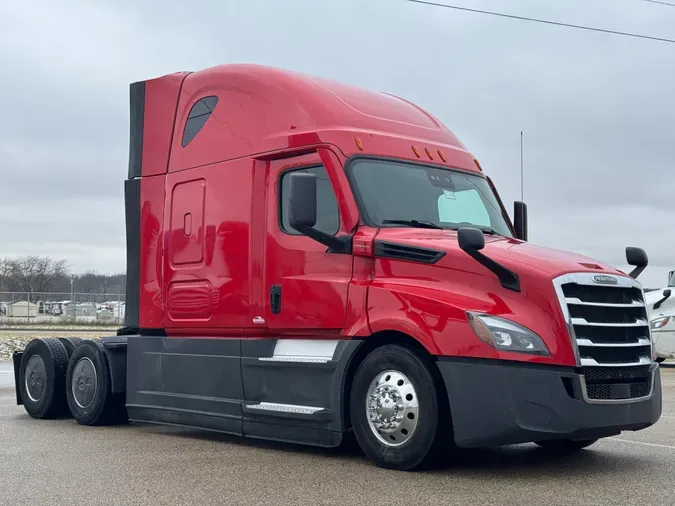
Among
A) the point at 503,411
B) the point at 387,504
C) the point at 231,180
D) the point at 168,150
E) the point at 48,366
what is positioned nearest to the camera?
the point at 387,504

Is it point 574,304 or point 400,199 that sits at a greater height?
point 400,199

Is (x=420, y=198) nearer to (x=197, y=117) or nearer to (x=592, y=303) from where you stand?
(x=592, y=303)

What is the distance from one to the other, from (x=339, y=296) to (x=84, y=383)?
14.1 ft

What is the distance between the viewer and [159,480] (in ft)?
22.9

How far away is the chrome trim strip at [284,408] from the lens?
8164 mm

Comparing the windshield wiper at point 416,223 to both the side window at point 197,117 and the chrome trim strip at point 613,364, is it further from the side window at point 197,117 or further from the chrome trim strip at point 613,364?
the side window at point 197,117

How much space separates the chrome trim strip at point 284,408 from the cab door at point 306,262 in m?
0.65

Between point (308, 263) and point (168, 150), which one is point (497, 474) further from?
point (168, 150)

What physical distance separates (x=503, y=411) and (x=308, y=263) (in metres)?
2.31

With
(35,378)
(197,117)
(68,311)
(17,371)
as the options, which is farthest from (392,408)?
(68,311)

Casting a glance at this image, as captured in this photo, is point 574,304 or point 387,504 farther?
point 574,304

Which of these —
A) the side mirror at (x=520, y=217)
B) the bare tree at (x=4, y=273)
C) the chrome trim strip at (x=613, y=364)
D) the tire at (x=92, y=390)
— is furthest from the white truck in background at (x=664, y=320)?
the bare tree at (x=4, y=273)

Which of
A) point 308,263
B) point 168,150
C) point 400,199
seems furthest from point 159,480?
point 168,150

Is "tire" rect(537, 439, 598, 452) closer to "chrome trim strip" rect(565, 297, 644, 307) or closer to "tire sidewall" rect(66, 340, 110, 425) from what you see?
"chrome trim strip" rect(565, 297, 644, 307)
